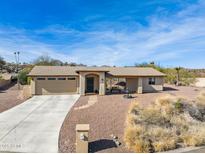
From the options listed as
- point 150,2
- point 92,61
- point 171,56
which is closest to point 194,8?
point 150,2

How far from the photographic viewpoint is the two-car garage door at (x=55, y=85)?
29.1m

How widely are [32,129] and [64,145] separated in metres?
3.45

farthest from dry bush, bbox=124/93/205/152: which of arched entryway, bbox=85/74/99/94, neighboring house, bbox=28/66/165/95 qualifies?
arched entryway, bbox=85/74/99/94

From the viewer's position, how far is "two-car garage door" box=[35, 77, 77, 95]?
2908cm

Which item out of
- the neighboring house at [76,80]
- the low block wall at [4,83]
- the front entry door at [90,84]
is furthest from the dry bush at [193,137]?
the low block wall at [4,83]

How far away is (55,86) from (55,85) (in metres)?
0.13

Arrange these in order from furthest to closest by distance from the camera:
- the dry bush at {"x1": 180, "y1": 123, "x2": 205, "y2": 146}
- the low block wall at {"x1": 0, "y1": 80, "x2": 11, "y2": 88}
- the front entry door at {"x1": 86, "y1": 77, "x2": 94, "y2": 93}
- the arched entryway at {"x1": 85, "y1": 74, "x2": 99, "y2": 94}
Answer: the low block wall at {"x1": 0, "y1": 80, "x2": 11, "y2": 88}, the front entry door at {"x1": 86, "y1": 77, "x2": 94, "y2": 93}, the arched entryway at {"x1": 85, "y1": 74, "x2": 99, "y2": 94}, the dry bush at {"x1": 180, "y1": 123, "x2": 205, "y2": 146}

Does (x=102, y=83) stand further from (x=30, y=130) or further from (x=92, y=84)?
(x=30, y=130)

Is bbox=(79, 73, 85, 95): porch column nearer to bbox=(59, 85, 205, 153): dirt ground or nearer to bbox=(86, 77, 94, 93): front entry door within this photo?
bbox=(86, 77, 94, 93): front entry door

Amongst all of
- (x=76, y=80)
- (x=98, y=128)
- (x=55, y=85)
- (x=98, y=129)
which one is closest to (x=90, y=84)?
(x=76, y=80)

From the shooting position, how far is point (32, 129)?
41.6 feet

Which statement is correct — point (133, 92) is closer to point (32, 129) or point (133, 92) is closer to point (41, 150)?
point (32, 129)

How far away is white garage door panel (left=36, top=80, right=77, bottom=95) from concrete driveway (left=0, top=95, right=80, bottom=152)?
10.4 m

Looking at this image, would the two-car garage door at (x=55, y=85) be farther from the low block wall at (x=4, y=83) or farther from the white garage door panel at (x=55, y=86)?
the low block wall at (x=4, y=83)
